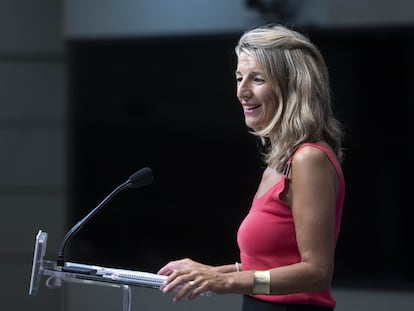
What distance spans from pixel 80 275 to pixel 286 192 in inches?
25.0

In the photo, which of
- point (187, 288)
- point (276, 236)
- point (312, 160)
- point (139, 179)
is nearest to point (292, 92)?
point (312, 160)

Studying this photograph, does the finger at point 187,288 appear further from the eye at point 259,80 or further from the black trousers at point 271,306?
the eye at point 259,80

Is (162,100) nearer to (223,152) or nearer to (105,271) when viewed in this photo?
(223,152)

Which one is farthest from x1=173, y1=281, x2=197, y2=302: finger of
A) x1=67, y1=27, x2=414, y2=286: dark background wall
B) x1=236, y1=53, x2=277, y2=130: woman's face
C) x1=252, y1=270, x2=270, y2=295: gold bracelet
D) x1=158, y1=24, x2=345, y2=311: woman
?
x1=67, y1=27, x2=414, y2=286: dark background wall

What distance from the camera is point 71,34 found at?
19.3 ft

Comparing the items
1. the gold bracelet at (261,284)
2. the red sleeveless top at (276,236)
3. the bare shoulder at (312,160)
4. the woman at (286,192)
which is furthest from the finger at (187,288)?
the bare shoulder at (312,160)

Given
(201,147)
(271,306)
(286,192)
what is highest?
(201,147)

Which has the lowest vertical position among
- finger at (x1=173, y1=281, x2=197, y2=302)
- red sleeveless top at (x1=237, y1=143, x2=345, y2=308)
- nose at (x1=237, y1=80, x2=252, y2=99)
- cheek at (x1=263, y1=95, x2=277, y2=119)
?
finger at (x1=173, y1=281, x2=197, y2=302)

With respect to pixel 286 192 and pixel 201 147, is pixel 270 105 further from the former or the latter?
pixel 201 147

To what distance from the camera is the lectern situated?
2.19 m

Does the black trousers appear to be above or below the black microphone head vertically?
below

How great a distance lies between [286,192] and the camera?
2.27m

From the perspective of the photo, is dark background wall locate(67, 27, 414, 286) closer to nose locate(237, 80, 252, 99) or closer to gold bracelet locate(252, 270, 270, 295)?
nose locate(237, 80, 252, 99)

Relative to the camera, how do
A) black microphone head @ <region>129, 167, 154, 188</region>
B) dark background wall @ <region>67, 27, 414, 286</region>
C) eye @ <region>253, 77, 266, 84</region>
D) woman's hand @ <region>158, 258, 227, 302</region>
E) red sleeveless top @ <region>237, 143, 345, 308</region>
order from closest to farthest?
1. woman's hand @ <region>158, 258, 227, 302</region>
2. red sleeveless top @ <region>237, 143, 345, 308</region>
3. eye @ <region>253, 77, 266, 84</region>
4. black microphone head @ <region>129, 167, 154, 188</region>
5. dark background wall @ <region>67, 27, 414, 286</region>
